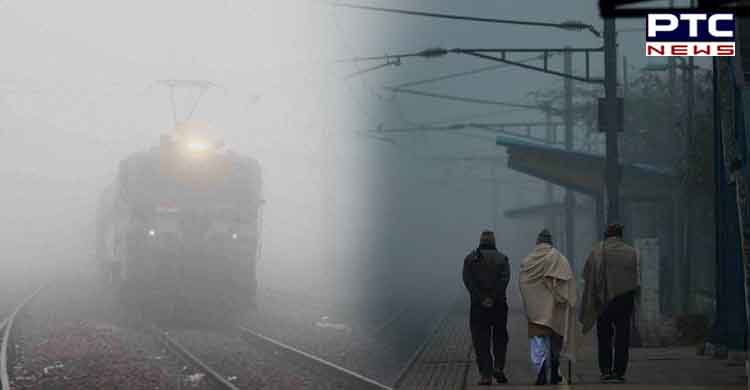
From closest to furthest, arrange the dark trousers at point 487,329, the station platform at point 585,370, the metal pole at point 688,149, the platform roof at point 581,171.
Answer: the station platform at point 585,370 → the dark trousers at point 487,329 → the metal pole at point 688,149 → the platform roof at point 581,171

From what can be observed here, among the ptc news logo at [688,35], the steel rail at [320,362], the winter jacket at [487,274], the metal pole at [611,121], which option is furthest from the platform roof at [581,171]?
the ptc news logo at [688,35]

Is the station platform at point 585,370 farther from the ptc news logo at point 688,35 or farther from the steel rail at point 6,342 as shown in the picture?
the steel rail at point 6,342

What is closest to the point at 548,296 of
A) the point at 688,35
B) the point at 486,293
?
the point at 486,293

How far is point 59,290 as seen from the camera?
3841 centimetres

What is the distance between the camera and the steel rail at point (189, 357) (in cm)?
1507

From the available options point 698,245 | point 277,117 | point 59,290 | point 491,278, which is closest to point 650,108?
point 698,245

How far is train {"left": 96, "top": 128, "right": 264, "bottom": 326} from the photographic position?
2381 cm

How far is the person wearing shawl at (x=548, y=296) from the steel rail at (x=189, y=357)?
3.85m

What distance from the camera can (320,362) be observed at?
682 inches

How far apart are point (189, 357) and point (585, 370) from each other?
19.1 feet

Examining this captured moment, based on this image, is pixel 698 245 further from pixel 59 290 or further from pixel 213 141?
pixel 59 290

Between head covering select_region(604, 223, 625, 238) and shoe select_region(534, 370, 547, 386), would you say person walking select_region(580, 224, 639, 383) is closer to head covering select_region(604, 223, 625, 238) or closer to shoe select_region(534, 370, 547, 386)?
head covering select_region(604, 223, 625, 238)

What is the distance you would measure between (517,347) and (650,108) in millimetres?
24123

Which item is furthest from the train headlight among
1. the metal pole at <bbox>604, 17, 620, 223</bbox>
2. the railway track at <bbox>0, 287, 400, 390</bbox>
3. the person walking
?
the person walking
